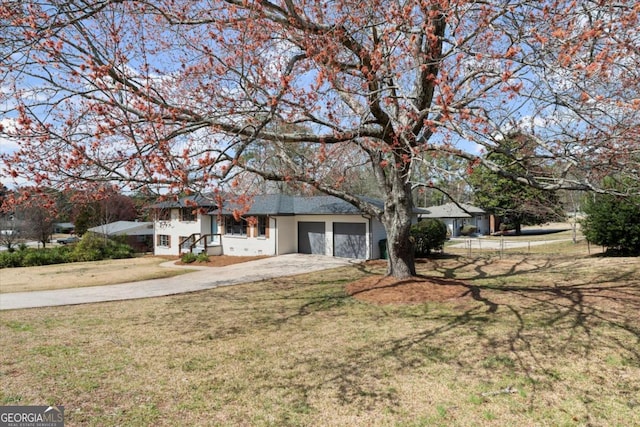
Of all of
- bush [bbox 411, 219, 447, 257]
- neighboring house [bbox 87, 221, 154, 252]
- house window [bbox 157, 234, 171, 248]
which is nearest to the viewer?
bush [bbox 411, 219, 447, 257]

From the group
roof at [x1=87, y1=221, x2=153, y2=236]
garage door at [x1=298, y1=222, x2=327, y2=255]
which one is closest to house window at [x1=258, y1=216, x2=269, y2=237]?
garage door at [x1=298, y1=222, x2=327, y2=255]

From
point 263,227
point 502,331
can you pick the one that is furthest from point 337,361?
point 263,227

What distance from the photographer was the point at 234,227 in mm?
24750

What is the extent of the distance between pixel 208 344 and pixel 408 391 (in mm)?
3636

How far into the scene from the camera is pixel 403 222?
35.6ft

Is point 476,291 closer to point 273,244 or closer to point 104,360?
point 104,360

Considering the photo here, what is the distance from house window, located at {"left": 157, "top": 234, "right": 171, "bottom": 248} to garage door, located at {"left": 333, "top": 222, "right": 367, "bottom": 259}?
51.3 feet

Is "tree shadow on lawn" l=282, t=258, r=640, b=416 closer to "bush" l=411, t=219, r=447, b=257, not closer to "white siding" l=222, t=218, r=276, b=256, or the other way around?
"bush" l=411, t=219, r=447, b=257

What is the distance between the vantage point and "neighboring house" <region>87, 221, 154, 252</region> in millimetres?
33209

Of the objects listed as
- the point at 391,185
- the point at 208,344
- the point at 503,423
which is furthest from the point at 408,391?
the point at 391,185

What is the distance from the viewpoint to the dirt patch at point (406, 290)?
938cm

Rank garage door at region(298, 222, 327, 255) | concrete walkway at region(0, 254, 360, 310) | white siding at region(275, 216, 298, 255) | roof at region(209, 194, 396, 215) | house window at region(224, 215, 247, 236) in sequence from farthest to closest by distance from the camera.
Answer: house window at region(224, 215, 247, 236) → white siding at region(275, 216, 298, 255) → garage door at region(298, 222, 327, 255) → roof at region(209, 194, 396, 215) → concrete walkway at region(0, 254, 360, 310)

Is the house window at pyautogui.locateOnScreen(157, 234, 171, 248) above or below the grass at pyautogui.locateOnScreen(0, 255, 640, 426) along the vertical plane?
above

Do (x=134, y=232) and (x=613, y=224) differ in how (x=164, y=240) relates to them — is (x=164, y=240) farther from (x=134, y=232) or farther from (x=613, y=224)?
(x=613, y=224)
